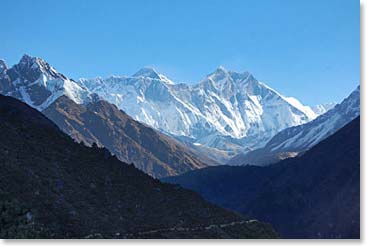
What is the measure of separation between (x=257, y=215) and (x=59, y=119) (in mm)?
120101

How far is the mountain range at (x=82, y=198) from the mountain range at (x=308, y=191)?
35056mm

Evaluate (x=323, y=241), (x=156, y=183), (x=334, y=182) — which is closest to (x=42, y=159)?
(x=156, y=183)

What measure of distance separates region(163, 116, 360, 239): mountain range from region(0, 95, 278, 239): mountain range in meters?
35.1

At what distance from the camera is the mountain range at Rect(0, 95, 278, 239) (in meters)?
17.4

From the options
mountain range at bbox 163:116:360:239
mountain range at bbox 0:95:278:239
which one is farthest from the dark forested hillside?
mountain range at bbox 0:95:278:239

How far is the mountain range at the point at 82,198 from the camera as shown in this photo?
1736cm

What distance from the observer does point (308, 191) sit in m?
88.6

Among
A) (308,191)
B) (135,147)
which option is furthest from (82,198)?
(135,147)

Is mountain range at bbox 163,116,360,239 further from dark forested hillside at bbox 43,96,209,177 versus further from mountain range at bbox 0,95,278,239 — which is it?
dark forested hillside at bbox 43,96,209,177

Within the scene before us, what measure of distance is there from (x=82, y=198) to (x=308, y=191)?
72960 millimetres

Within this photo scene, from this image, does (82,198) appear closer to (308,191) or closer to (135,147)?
(308,191)

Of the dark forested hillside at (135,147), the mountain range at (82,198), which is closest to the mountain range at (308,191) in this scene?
the mountain range at (82,198)

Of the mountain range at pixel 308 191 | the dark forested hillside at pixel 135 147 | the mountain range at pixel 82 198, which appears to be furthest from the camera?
the dark forested hillside at pixel 135 147

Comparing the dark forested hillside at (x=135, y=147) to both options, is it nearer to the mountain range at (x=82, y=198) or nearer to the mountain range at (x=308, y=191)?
the mountain range at (x=308, y=191)
